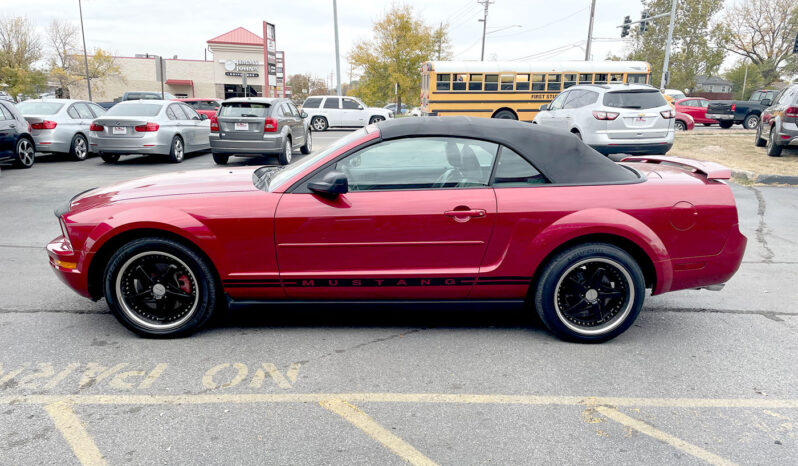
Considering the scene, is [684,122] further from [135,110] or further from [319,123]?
[135,110]

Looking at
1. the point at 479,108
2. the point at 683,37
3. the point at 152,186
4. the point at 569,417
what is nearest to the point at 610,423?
the point at 569,417

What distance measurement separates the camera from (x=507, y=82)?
921 inches

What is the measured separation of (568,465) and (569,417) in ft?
1.40

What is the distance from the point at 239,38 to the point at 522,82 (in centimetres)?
3936

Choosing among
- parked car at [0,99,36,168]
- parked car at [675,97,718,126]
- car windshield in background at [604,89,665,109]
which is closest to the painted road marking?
car windshield in background at [604,89,665,109]

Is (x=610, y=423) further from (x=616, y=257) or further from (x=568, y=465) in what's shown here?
(x=616, y=257)

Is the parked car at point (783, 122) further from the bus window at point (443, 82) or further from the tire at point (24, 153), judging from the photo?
the tire at point (24, 153)

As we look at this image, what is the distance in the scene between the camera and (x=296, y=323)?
4.16 meters

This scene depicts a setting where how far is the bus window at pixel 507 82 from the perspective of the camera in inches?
920

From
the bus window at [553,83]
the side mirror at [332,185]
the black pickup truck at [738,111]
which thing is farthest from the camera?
the black pickup truck at [738,111]

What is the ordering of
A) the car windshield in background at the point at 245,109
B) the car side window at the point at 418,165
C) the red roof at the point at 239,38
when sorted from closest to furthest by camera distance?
the car side window at the point at 418,165 → the car windshield in background at the point at 245,109 → the red roof at the point at 239,38

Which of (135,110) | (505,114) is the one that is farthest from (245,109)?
(505,114)

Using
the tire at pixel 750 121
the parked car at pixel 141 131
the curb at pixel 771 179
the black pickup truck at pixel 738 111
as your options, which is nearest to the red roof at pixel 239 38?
the black pickup truck at pixel 738 111

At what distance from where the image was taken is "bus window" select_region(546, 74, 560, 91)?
23.3 meters
